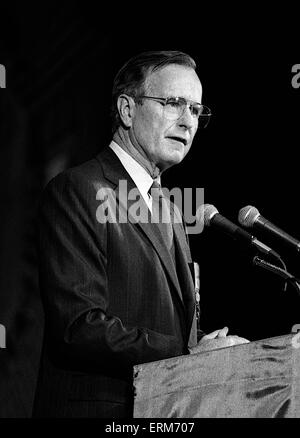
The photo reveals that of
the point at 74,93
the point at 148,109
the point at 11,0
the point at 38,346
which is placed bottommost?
the point at 38,346

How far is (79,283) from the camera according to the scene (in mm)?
1925

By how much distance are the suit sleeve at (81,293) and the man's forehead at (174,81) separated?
1.68 feet

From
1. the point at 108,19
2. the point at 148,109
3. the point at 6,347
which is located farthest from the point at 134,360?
the point at 108,19

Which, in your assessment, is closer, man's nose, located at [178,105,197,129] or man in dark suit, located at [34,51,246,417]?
man in dark suit, located at [34,51,246,417]

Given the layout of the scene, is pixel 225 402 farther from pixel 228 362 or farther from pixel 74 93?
pixel 74 93

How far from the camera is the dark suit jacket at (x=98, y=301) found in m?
1.87

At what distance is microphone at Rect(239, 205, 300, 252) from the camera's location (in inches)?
77.0

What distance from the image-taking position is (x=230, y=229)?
6.86 ft

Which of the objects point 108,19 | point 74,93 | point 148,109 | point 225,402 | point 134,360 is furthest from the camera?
point 108,19

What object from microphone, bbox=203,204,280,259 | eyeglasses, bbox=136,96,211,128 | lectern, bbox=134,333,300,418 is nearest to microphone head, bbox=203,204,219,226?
microphone, bbox=203,204,280,259

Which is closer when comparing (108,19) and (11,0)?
Answer: (11,0)

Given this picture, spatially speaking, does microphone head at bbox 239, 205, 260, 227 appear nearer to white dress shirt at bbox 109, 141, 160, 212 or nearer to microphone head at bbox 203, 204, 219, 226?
microphone head at bbox 203, 204, 219, 226

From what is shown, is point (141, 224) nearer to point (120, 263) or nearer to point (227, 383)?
point (120, 263)

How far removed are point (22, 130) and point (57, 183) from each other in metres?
1.28
